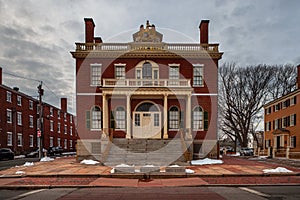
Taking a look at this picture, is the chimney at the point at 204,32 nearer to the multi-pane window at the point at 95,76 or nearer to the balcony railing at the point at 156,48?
the balcony railing at the point at 156,48

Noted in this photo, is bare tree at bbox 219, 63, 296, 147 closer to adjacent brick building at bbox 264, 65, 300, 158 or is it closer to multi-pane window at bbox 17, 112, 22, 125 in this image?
adjacent brick building at bbox 264, 65, 300, 158

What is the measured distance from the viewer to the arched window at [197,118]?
2534 centimetres

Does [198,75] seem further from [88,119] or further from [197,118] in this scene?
[88,119]

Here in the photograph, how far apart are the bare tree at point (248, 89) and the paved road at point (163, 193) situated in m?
33.6

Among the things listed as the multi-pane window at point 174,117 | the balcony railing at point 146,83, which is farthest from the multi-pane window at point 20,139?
the multi-pane window at point 174,117

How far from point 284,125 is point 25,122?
36048 millimetres

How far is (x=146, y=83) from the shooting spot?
24.5m

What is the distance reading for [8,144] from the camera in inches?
1534

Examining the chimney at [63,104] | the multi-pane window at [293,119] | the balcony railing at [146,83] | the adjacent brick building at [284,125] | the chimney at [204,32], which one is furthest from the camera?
the chimney at [63,104]

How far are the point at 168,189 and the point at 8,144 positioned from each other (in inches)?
1330

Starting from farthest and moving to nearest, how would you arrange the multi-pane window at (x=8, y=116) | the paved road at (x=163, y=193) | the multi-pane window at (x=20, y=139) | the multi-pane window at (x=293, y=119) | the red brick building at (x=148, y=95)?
the multi-pane window at (x=20, y=139) < the multi-pane window at (x=8, y=116) < the multi-pane window at (x=293, y=119) < the red brick building at (x=148, y=95) < the paved road at (x=163, y=193)

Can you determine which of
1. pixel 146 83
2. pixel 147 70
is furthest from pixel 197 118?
pixel 147 70

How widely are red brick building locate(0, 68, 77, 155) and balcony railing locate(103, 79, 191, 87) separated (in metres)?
19.8

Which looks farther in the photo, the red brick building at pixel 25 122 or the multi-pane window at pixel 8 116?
the multi-pane window at pixel 8 116
